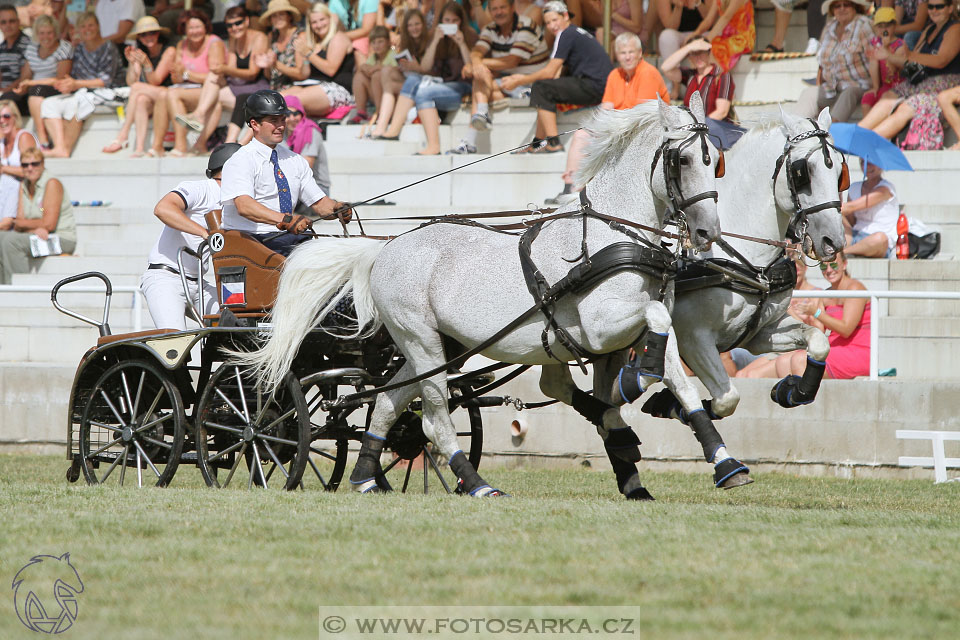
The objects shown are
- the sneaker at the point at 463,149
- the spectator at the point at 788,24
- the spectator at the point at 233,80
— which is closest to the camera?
the sneaker at the point at 463,149

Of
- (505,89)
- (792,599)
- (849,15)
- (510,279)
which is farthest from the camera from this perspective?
(505,89)

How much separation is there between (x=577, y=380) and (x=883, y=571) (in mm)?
5046

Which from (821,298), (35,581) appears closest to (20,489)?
(35,581)

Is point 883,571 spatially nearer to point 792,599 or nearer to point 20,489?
point 792,599

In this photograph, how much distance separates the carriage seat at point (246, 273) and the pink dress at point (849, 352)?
4163mm

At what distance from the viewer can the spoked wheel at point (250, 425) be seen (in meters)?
7.42

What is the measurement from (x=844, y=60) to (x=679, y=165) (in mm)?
6648

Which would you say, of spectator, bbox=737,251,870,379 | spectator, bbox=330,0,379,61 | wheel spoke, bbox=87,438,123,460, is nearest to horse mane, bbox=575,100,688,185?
spectator, bbox=737,251,870,379

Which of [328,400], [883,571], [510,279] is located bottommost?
[328,400]

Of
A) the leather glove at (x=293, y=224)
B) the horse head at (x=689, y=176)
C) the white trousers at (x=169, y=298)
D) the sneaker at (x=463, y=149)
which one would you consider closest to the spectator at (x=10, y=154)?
the sneaker at (x=463, y=149)

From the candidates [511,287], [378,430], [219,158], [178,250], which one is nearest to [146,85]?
[219,158]

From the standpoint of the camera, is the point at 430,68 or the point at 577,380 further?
the point at 430,68

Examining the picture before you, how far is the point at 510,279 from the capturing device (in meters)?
6.83

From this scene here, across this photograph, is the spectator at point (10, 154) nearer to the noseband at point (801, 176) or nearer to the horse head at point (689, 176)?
the horse head at point (689, 176)
